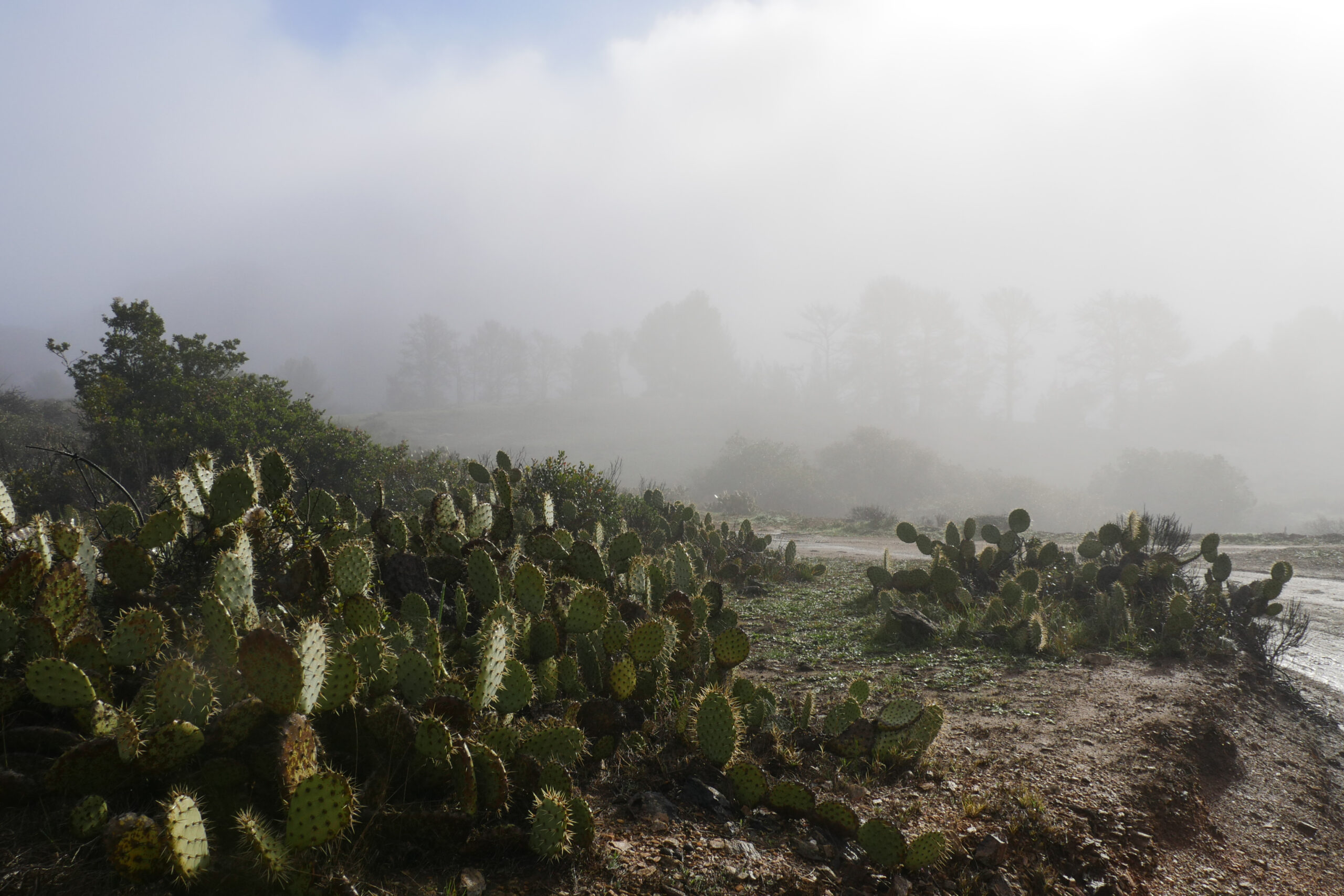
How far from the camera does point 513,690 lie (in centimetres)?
274

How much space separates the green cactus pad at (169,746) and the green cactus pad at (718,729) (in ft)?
6.20

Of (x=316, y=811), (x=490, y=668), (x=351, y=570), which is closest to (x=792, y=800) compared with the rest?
(x=490, y=668)

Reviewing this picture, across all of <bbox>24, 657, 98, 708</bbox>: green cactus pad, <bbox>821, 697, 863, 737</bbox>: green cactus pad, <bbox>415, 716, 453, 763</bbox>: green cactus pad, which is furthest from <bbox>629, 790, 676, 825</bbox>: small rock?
<bbox>24, 657, 98, 708</bbox>: green cactus pad

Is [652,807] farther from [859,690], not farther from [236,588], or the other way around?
[236,588]

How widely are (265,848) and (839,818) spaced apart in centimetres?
206

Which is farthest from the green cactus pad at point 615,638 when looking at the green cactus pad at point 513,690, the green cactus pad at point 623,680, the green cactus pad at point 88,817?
the green cactus pad at point 88,817

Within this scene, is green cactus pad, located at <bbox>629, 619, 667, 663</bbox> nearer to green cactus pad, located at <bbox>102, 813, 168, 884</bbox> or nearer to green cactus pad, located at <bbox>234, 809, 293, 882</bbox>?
green cactus pad, located at <bbox>234, 809, 293, 882</bbox>

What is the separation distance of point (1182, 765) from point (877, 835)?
2.31 m

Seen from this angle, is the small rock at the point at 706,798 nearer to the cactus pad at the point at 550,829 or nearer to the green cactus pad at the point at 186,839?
the cactus pad at the point at 550,829

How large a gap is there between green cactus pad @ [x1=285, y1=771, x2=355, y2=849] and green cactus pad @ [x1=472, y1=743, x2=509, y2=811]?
49 cm

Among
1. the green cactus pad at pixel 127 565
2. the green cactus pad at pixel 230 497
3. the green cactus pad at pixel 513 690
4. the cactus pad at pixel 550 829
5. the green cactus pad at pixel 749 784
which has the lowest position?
the green cactus pad at pixel 749 784

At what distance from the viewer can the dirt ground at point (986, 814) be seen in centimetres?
204

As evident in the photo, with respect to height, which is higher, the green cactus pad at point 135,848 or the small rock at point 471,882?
the green cactus pad at point 135,848

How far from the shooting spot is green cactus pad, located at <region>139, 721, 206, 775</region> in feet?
6.22
